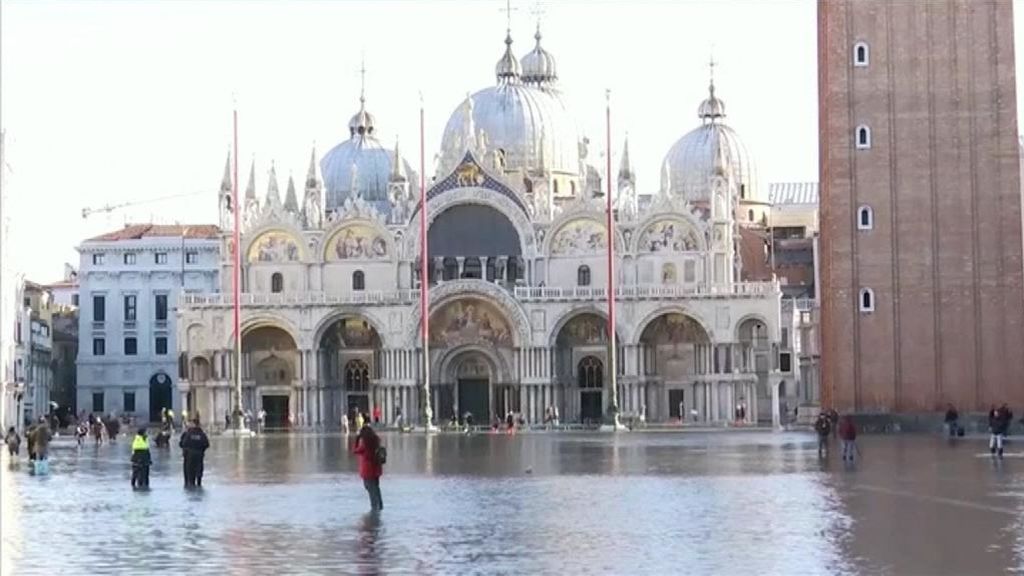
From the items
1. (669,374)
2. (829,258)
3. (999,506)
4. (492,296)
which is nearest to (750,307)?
(669,374)

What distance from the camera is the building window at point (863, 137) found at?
60969mm

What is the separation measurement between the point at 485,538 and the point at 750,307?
65.8 m

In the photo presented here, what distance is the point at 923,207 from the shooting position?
60.4m

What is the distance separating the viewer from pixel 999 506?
81.7 ft

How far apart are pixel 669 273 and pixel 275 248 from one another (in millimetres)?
18919

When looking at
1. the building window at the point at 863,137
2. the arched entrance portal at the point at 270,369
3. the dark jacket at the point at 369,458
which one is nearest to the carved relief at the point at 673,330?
the arched entrance portal at the point at 270,369

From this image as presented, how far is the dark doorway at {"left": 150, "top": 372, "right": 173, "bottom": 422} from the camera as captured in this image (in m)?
104

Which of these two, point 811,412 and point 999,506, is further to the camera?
point 811,412

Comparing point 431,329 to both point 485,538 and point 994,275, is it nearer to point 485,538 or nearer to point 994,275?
point 994,275

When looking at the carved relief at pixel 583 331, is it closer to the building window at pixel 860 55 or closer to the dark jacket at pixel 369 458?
the building window at pixel 860 55

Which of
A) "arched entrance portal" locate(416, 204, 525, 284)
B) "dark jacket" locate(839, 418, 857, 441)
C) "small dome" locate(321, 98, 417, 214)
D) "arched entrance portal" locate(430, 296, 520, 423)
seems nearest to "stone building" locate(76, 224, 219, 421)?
"small dome" locate(321, 98, 417, 214)

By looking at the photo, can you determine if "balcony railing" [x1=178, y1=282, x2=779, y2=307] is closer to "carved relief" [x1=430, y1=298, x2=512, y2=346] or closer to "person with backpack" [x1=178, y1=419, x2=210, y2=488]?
"carved relief" [x1=430, y1=298, x2=512, y2=346]

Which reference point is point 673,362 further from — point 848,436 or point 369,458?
point 369,458

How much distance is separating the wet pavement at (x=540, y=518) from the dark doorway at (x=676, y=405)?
45384 millimetres
